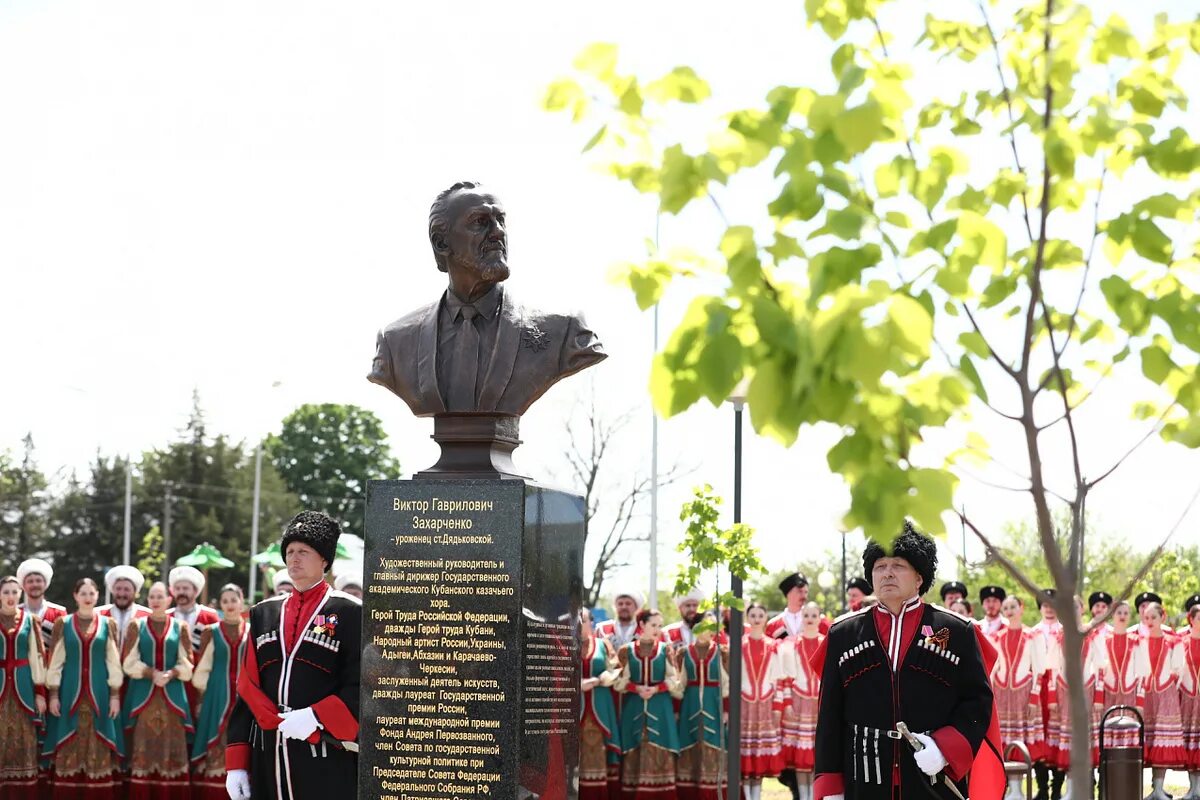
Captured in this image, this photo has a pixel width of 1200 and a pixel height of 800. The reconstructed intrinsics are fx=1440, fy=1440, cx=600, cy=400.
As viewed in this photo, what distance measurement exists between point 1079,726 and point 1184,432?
701 millimetres

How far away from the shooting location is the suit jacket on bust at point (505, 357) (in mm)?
6980

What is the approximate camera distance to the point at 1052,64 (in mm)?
3086

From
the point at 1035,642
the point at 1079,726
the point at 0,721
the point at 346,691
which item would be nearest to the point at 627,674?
the point at 1035,642

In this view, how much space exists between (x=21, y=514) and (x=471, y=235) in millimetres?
55559

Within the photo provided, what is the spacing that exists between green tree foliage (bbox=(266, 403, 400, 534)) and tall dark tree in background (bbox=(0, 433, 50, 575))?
10.8 m

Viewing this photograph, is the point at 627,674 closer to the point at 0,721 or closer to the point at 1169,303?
the point at 0,721

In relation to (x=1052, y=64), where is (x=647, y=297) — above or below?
below

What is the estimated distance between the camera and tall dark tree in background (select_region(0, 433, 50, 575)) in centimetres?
5703

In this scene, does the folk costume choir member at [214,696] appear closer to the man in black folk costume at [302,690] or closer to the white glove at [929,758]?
the man in black folk costume at [302,690]

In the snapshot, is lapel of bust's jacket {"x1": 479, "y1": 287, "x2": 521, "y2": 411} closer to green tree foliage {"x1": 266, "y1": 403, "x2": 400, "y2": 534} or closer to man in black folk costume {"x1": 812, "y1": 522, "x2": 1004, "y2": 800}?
man in black folk costume {"x1": 812, "y1": 522, "x2": 1004, "y2": 800}

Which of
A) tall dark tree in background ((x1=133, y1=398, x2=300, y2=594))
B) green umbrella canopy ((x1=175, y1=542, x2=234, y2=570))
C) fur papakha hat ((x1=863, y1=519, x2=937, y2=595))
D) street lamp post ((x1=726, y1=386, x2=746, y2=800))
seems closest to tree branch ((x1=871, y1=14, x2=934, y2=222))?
fur papakha hat ((x1=863, y1=519, x2=937, y2=595))

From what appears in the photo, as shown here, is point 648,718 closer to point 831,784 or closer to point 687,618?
point 687,618

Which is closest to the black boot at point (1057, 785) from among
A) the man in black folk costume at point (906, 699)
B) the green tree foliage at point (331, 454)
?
the man in black folk costume at point (906, 699)

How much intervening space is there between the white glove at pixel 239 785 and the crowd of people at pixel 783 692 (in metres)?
6.11
